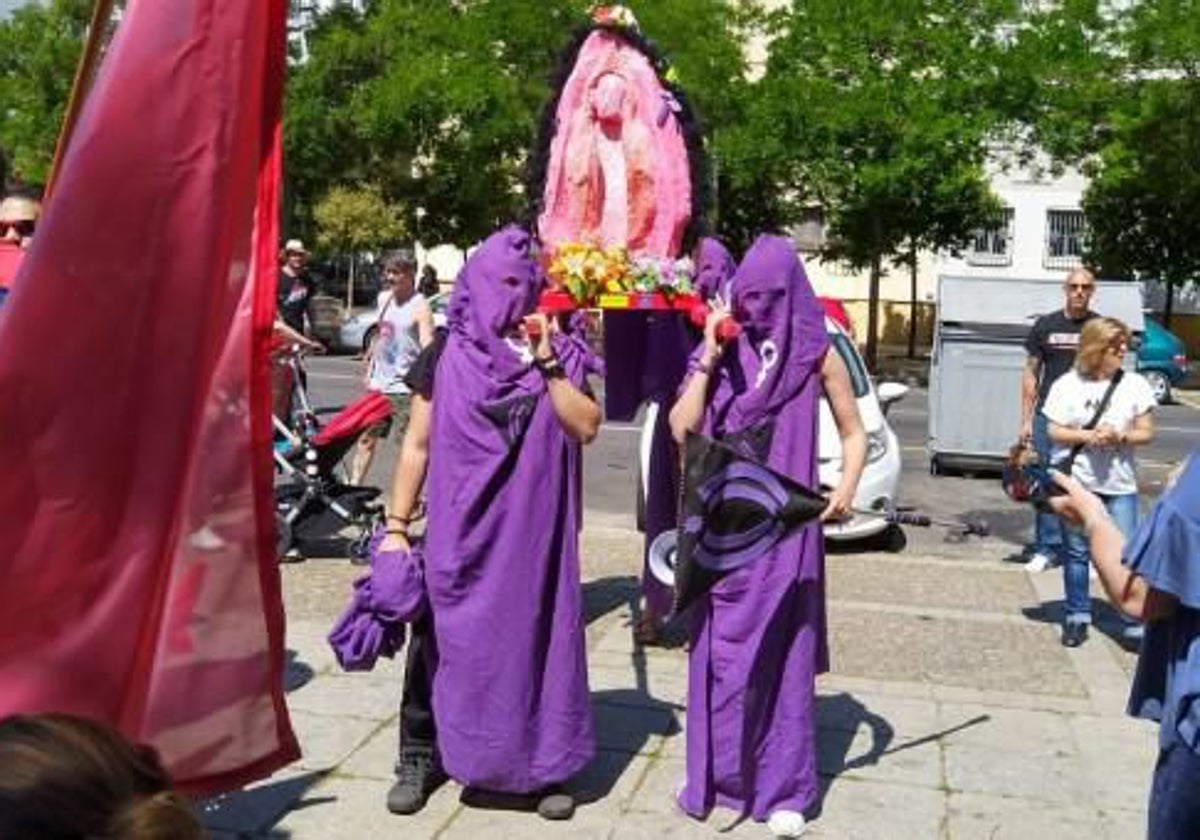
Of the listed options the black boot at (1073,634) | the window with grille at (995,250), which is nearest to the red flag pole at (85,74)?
the black boot at (1073,634)

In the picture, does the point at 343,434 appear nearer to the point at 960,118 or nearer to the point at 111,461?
the point at 111,461

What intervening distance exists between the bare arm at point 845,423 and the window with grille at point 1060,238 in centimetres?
3445

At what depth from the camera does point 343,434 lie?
28.0 feet

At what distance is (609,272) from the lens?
483 centimetres

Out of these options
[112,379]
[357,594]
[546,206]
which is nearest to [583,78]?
[546,206]

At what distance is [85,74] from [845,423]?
2.44 m

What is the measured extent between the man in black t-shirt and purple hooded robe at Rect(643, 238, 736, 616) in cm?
301

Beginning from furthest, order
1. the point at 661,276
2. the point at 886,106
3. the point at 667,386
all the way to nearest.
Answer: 1. the point at 886,106
2. the point at 667,386
3. the point at 661,276

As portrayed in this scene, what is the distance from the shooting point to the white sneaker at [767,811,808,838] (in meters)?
4.42

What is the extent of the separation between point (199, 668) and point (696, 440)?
5.19 feet

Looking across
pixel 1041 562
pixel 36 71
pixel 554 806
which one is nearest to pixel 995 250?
pixel 36 71

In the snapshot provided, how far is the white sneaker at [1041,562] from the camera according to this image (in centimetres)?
893

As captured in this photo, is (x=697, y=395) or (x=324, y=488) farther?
(x=324, y=488)

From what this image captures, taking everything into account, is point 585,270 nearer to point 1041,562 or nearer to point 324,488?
point 324,488
